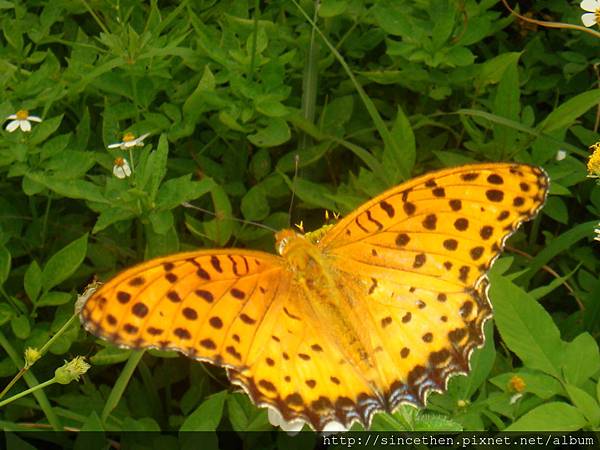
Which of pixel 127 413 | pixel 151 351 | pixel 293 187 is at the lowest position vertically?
pixel 127 413

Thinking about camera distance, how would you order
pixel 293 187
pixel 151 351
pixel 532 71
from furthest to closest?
pixel 532 71 < pixel 293 187 < pixel 151 351

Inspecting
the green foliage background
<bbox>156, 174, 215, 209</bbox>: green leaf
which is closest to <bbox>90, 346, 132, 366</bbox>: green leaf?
the green foliage background

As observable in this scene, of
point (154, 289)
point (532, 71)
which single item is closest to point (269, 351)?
point (154, 289)

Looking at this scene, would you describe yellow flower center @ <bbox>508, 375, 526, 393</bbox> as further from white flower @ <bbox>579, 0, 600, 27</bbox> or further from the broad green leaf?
white flower @ <bbox>579, 0, 600, 27</bbox>

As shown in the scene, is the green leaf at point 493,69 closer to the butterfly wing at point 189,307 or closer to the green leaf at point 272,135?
the green leaf at point 272,135

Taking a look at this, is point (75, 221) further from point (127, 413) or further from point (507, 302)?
point (507, 302)
